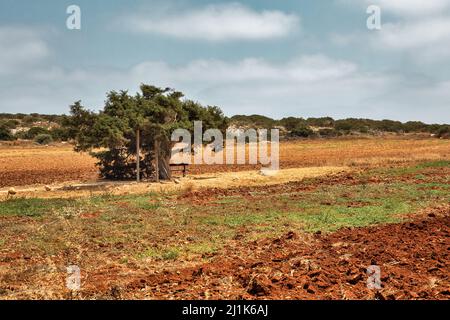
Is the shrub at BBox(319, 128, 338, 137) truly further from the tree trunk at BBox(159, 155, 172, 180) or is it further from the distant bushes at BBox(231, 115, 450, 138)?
the tree trunk at BBox(159, 155, 172, 180)

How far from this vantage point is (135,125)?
19.0 metres

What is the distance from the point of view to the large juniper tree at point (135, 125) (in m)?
18.6

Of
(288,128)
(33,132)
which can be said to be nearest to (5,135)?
(33,132)

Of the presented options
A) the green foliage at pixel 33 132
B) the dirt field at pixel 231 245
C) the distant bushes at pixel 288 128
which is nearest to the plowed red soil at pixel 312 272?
the dirt field at pixel 231 245

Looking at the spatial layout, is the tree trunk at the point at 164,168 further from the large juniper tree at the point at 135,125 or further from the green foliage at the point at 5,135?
the green foliage at the point at 5,135

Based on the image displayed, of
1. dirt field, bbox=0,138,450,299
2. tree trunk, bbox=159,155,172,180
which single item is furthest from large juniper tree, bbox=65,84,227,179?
dirt field, bbox=0,138,450,299

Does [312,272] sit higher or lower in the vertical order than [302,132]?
lower

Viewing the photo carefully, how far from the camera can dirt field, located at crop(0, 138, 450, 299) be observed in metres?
6.13

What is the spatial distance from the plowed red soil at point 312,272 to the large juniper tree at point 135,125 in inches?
432

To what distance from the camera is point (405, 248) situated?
820cm

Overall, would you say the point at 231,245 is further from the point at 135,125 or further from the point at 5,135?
the point at 5,135

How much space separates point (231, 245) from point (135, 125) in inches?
442

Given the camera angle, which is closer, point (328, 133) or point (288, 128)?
point (328, 133)

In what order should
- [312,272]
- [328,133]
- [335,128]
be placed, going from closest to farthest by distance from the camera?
[312,272] → [328,133] → [335,128]
